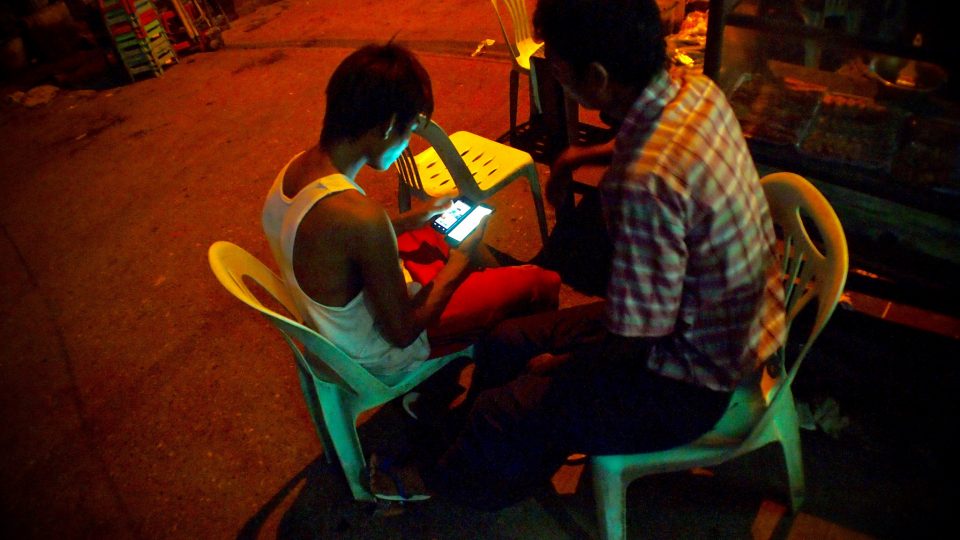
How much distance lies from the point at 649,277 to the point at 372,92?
1.02 m

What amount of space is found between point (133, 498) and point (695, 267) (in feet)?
9.11

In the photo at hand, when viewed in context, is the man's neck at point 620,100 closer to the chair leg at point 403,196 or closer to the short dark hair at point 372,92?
the short dark hair at point 372,92

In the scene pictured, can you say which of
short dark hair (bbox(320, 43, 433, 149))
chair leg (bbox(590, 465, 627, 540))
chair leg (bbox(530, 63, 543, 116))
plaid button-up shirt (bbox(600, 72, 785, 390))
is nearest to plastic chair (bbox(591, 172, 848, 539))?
chair leg (bbox(590, 465, 627, 540))

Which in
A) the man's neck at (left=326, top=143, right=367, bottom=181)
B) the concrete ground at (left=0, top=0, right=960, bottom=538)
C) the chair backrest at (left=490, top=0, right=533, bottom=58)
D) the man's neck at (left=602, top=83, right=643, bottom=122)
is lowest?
the concrete ground at (left=0, top=0, right=960, bottom=538)

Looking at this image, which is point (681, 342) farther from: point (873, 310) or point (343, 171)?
point (873, 310)

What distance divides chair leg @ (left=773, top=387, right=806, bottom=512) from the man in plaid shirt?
29 centimetres

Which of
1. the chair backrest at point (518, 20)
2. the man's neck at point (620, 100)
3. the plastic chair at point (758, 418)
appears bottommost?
the plastic chair at point (758, 418)

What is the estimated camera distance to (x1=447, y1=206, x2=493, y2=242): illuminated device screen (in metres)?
2.47

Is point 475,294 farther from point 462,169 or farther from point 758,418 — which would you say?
point 758,418

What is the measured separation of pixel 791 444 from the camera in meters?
1.93

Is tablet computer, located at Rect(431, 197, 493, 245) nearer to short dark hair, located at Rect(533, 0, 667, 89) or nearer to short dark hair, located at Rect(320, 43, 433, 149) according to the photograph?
short dark hair, located at Rect(320, 43, 433, 149)

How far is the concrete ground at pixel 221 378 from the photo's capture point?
2.27 metres

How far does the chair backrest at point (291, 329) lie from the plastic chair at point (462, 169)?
3.07 ft

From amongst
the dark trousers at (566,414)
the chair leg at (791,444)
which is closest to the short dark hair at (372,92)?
the dark trousers at (566,414)
